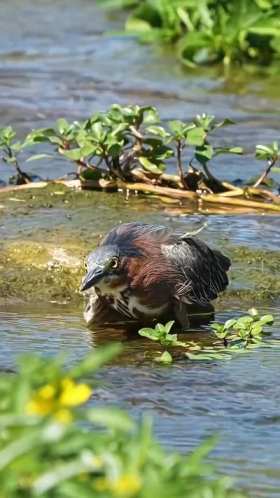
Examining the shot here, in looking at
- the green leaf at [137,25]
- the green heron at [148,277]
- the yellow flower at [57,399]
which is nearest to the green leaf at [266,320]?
the green heron at [148,277]

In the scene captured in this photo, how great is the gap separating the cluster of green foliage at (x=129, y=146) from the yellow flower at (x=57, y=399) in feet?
14.9

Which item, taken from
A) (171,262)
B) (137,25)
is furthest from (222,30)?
(171,262)

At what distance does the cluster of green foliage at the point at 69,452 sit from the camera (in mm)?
2562

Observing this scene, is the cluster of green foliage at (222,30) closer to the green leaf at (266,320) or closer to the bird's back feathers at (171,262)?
the bird's back feathers at (171,262)

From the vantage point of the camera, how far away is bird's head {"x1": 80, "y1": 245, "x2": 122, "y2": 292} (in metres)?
5.29

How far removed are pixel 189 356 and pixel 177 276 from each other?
48 cm

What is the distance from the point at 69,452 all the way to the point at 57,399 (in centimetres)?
10

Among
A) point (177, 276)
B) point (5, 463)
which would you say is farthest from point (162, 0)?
point (5, 463)

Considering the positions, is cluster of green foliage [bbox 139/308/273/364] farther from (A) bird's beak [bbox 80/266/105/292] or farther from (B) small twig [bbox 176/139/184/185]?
(B) small twig [bbox 176/139/184/185]

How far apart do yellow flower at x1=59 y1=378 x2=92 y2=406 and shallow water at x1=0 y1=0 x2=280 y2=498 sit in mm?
1385

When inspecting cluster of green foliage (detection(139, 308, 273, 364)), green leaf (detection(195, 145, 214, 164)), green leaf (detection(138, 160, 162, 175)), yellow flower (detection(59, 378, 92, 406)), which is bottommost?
cluster of green foliage (detection(139, 308, 273, 364))

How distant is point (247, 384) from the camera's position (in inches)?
196

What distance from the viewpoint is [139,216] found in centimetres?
712

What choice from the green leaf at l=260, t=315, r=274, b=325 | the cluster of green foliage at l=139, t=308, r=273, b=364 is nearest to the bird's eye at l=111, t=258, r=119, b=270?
the cluster of green foliage at l=139, t=308, r=273, b=364
